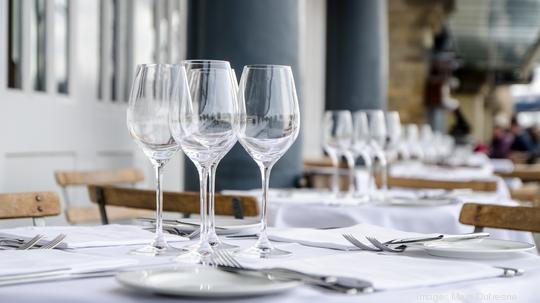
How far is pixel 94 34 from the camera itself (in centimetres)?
476

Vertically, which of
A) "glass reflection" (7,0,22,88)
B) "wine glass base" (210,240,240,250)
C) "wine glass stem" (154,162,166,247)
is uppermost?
"glass reflection" (7,0,22,88)

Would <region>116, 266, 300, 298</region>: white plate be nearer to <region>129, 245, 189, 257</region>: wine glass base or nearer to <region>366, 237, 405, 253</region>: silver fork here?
<region>129, 245, 189, 257</region>: wine glass base

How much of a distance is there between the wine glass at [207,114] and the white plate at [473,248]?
35 centimetres

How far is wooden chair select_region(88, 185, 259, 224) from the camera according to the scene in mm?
2367

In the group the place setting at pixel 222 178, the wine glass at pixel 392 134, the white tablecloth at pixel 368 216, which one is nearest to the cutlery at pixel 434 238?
the place setting at pixel 222 178

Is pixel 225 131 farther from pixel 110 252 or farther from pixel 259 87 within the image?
pixel 110 252

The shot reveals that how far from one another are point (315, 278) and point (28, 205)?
48.7 inches

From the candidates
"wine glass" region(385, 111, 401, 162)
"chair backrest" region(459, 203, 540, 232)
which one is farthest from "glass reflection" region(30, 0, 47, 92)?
"chair backrest" region(459, 203, 540, 232)

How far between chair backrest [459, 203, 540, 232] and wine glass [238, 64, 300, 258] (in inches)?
35.4

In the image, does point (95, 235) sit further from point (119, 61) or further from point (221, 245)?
point (119, 61)

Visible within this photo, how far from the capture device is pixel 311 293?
110cm

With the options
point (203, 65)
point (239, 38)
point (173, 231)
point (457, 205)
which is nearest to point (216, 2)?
point (239, 38)

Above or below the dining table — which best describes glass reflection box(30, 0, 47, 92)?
above

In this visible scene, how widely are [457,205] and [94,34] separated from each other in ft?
8.91
